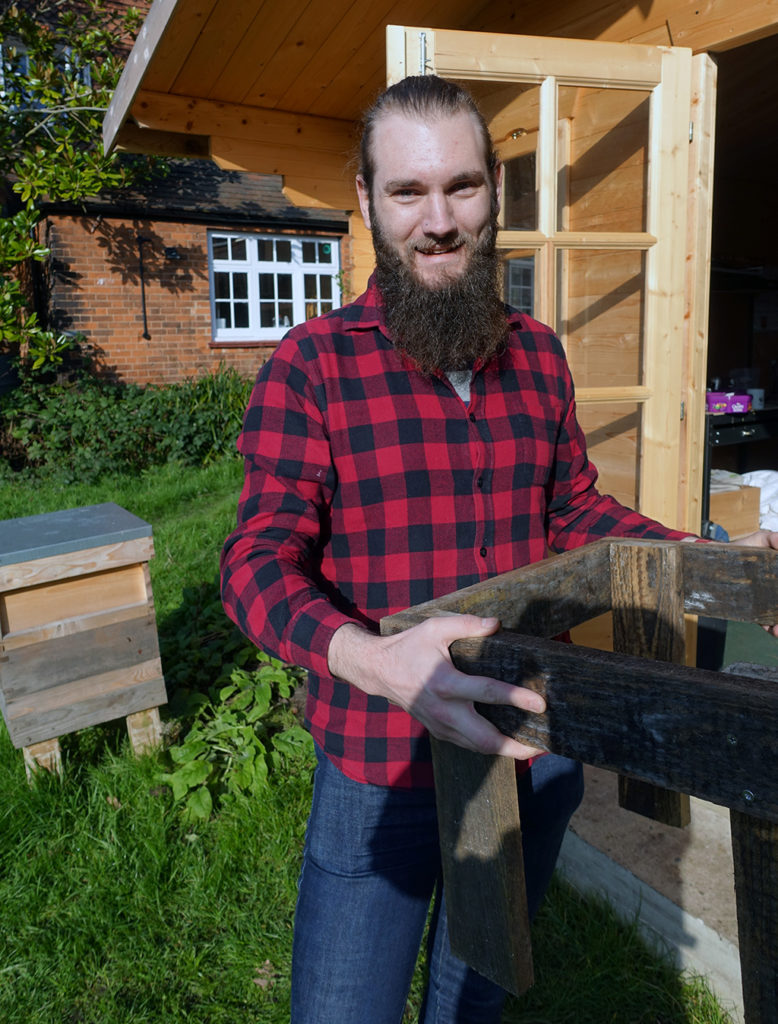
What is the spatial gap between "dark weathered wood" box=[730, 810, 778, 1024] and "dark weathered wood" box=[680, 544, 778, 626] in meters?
0.45

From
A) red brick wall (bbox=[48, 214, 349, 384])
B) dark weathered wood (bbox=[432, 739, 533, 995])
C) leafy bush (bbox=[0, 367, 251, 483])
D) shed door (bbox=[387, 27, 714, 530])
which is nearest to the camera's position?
dark weathered wood (bbox=[432, 739, 533, 995])

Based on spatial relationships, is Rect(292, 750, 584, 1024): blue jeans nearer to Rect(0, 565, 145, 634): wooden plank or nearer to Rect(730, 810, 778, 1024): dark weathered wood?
Rect(730, 810, 778, 1024): dark weathered wood

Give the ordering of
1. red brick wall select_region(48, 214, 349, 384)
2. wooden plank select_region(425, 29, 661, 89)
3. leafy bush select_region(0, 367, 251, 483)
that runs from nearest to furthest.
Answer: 1. wooden plank select_region(425, 29, 661, 89)
2. leafy bush select_region(0, 367, 251, 483)
3. red brick wall select_region(48, 214, 349, 384)

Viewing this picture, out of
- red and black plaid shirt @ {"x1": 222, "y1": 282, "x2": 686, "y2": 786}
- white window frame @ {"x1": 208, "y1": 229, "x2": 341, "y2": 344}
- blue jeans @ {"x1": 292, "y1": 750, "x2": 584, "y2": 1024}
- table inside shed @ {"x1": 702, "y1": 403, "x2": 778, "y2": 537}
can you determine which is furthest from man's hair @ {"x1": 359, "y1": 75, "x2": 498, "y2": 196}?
white window frame @ {"x1": 208, "y1": 229, "x2": 341, "y2": 344}

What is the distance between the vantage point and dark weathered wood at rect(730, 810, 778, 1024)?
35.2 inches

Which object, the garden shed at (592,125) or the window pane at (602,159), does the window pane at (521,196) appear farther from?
the window pane at (602,159)

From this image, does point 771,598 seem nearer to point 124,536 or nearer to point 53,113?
point 124,536

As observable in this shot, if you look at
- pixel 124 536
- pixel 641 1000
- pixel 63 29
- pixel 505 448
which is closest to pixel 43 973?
pixel 124 536

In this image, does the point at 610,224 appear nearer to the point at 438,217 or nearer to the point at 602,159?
the point at 602,159

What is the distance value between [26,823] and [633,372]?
9.10 feet

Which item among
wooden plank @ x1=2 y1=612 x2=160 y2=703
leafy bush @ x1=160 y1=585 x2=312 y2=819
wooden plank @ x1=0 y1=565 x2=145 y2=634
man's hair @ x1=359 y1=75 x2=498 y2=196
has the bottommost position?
leafy bush @ x1=160 y1=585 x2=312 y2=819

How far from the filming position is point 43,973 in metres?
2.34

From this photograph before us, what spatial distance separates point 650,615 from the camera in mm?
1358

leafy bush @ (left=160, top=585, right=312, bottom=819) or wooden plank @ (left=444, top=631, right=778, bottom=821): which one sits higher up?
wooden plank @ (left=444, top=631, right=778, bottom=821)
